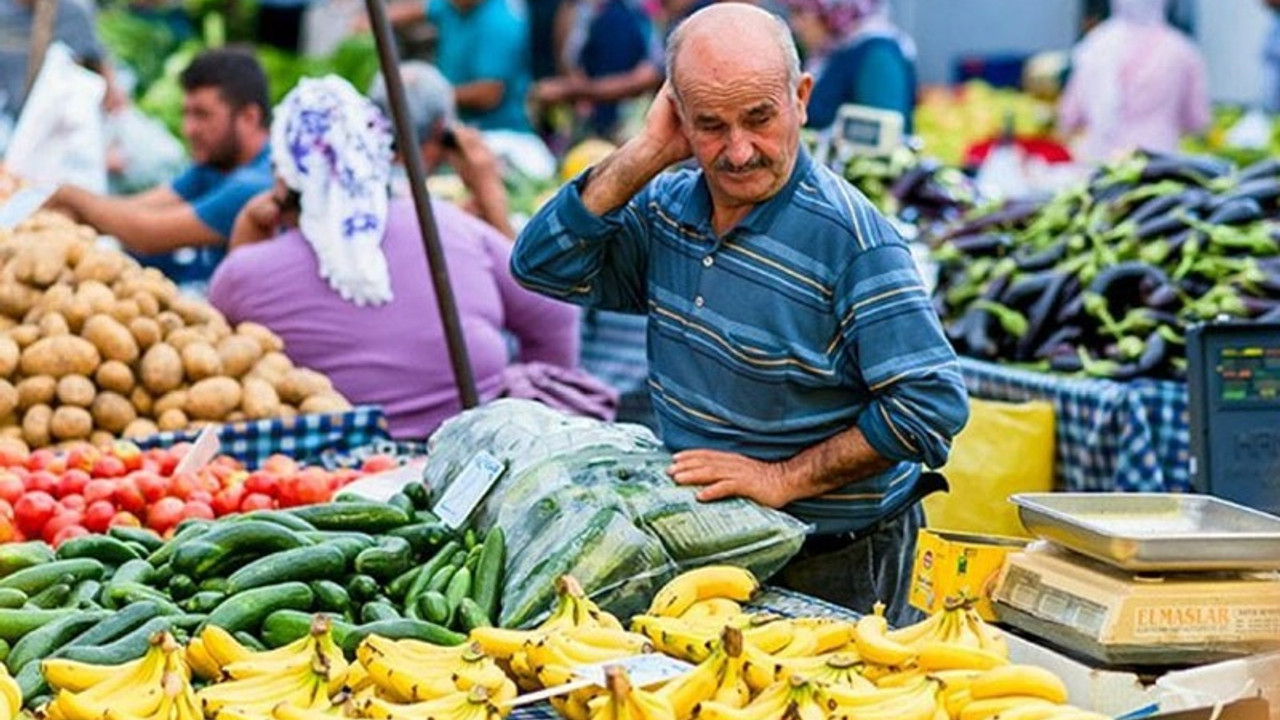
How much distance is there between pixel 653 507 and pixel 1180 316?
3209 millimetres

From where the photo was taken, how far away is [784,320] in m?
3.82

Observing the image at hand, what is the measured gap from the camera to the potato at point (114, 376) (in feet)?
18.0

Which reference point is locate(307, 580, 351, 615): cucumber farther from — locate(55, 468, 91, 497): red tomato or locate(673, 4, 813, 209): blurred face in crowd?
locate(55, 468, 91, 497): red tomato

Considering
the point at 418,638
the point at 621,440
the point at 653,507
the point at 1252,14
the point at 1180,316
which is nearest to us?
the point at 418,638

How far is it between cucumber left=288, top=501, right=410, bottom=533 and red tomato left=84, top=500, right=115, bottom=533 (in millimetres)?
602

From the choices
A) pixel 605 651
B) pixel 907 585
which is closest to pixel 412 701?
pixel 605 651

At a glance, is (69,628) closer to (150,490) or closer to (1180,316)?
(150,490)

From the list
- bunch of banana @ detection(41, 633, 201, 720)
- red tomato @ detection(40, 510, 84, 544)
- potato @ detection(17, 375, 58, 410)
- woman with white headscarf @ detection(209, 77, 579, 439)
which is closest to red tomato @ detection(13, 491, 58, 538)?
red tomato @ detection(40, 510, 84, 544)

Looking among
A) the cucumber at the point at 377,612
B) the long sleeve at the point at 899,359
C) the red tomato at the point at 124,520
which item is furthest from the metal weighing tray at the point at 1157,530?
the red tomato at the point at 124,520

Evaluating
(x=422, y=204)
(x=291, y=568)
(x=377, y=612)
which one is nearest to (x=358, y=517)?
(x=291, y=568)

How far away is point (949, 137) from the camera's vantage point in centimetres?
1316

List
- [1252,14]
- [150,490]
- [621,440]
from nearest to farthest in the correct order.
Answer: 1. [621,440]
2. [150,490]
3. [1252,14]

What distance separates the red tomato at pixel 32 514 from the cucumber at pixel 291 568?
86 centimetres

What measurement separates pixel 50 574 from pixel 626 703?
1.51 metres
